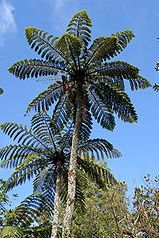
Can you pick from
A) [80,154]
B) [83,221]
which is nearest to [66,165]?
[80,154]

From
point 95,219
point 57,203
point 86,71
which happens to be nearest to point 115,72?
point 86,71

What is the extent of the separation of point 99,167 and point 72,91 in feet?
11.3

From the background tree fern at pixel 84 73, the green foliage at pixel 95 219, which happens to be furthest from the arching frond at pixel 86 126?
the green foliage at pixel 95 219

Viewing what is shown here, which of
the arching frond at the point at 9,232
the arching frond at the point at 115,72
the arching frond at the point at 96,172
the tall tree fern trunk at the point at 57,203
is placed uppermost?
the arching frond at the point at 115,72

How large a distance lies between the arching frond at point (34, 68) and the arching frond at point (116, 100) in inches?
70.6

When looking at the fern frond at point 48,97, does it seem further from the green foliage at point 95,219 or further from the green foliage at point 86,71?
the green foliage at point 95,219

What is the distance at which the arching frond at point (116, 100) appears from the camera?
54.7 ft

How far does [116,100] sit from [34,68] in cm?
383

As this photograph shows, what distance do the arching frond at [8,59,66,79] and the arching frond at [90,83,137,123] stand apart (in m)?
1.79

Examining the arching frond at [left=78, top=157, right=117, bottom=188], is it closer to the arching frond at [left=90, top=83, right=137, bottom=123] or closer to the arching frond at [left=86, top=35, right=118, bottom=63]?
the arching frond at [left=90, top=83, right=137, bottom=123]

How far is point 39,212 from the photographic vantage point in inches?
691

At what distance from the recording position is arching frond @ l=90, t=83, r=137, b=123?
16688mm

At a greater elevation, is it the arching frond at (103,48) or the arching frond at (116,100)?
the arching frond at (103,48)

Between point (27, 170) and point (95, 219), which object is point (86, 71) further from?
point (95, 219)
